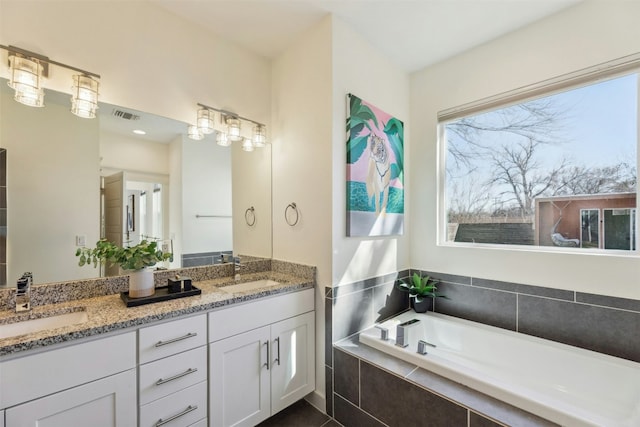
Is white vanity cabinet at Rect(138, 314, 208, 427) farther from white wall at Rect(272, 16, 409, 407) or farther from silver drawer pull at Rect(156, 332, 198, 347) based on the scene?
white wall at Rect(272, 16, 409, 407)

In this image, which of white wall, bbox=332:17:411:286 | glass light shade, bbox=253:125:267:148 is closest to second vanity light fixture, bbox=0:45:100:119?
glass light shade, bbox=253:125:267:148

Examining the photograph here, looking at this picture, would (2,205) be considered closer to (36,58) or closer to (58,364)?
(36,58)

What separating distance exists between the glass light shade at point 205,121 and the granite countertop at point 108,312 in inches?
42.9

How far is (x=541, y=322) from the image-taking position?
1917mm

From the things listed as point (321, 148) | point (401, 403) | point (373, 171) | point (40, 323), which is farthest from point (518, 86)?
point (40, 323)

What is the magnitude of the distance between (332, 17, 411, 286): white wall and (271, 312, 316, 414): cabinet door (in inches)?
16.0

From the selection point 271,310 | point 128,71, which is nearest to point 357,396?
point 271,310

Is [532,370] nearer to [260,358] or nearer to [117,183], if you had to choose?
[260,358]

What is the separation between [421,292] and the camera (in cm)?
238

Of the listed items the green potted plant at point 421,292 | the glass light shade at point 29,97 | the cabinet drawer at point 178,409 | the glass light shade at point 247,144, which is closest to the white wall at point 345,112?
the green potted plant at point 421,292

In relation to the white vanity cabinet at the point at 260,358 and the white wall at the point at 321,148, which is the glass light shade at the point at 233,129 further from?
the white vanity cabinet at the point at 260,358

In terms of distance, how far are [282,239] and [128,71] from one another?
1.48m

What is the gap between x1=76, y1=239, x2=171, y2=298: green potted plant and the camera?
1487mm

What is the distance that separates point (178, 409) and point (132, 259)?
79 centimetres
